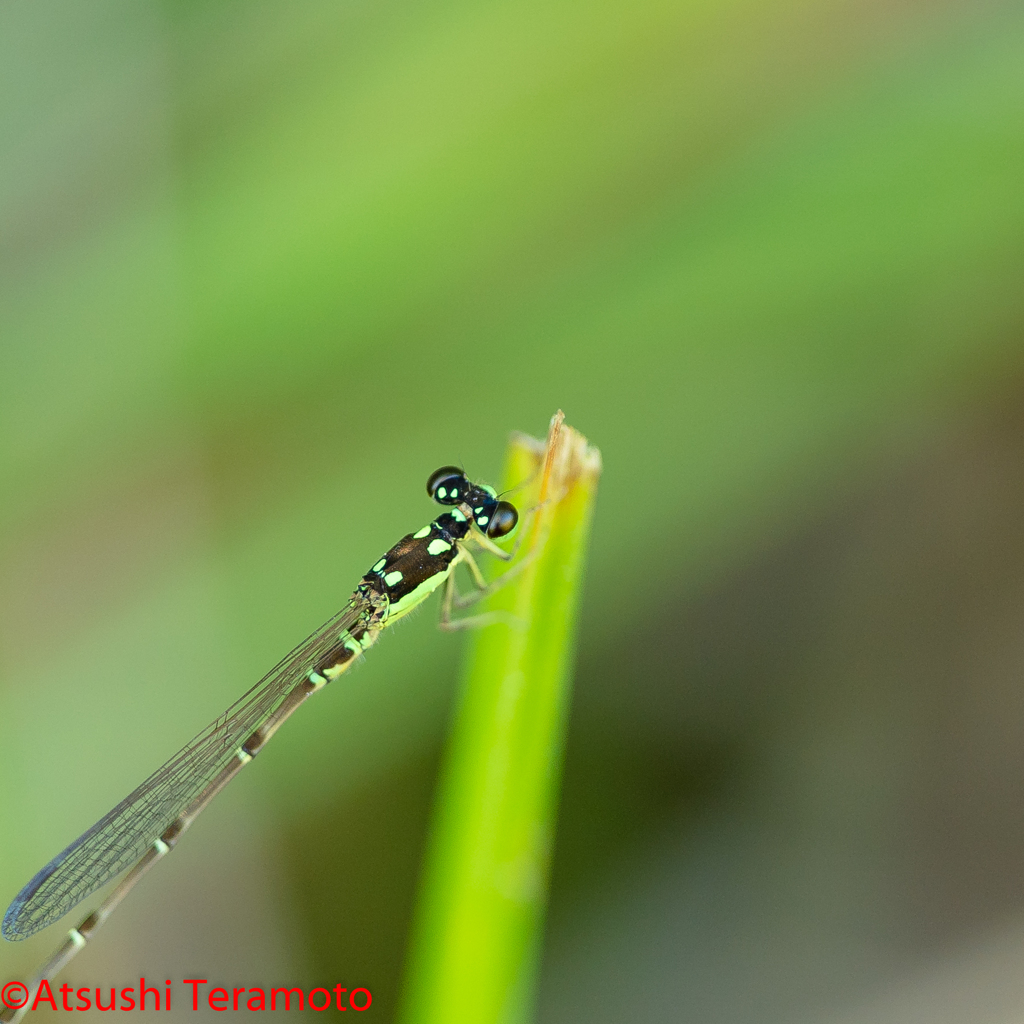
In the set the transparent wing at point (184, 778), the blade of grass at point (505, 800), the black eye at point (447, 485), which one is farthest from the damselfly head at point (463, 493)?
the blade of grass at point (505, 800)

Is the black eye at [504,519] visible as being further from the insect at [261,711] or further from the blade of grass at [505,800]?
the blade of grass at [505,800]

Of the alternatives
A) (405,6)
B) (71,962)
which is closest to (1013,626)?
(405,6)

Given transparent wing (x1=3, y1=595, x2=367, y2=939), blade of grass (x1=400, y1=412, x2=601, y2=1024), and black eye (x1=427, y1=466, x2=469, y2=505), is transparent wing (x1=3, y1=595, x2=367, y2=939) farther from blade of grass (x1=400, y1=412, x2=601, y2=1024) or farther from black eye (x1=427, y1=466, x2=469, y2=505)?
blade of grass (x1=400, y1=412, x2=601, y2=1024)

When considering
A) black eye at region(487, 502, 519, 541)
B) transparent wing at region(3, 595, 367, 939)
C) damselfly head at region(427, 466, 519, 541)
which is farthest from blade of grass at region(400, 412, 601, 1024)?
transparent wing at region(3, 595, 367, 939)

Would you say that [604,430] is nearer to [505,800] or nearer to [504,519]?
[504,519]

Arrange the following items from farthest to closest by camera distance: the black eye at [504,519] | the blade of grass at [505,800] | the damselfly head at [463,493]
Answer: the damselfly head at [463,493]
the black eye at [504,519]
the blade of grass at [505,800]

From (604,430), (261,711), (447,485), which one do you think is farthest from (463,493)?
(261,711)
